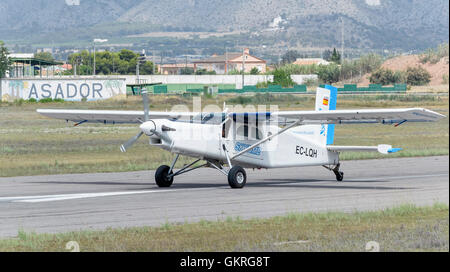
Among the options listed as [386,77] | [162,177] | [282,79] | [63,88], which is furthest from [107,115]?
[386,77]

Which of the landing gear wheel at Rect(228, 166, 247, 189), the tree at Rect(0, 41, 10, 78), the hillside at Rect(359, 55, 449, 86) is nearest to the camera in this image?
the landing gear wheel at Rect(228, 166, 247, 189)

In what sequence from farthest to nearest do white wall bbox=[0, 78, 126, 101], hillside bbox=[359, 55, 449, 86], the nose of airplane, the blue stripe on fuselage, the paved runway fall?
hillside bbox=[359, 55, 449, 86], white wall bbox=[0, 78, 126, 101], the blue stripe on fuselage, the nose of airplane, the paved runway

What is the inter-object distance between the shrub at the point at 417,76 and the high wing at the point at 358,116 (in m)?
101

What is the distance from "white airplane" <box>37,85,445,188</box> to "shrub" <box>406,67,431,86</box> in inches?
3928

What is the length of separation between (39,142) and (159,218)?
24061mm

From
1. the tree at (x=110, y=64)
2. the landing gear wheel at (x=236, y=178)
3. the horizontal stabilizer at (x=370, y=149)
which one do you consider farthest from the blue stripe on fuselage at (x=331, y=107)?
the tree at (x=110, y=64)

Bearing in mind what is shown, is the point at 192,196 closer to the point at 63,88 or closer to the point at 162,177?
the point at 162,177

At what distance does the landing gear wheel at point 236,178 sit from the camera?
20.0 metres

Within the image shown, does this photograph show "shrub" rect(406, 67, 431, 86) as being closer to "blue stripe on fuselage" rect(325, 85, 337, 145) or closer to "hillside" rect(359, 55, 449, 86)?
"hillside" rect(359, 55, 449, 86)

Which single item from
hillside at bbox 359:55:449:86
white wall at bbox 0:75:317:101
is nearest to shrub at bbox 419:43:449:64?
hillside at bbox 359:55:449:86

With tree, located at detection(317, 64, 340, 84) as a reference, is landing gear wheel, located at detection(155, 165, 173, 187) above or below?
below

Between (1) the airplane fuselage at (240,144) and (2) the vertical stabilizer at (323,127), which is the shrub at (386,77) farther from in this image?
(1) the airplane fuselage at (240,144)

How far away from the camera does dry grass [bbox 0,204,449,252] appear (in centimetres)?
1124
